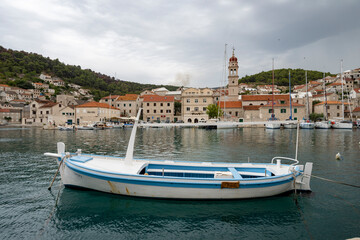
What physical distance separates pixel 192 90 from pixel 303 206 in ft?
220

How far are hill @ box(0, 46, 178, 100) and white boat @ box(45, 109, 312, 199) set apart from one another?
386 feet

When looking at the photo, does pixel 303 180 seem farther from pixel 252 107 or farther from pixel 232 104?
pixel 232 104

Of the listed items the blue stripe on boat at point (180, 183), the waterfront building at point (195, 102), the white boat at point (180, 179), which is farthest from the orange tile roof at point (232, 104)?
the blue stripe on boat at point (180, 183)

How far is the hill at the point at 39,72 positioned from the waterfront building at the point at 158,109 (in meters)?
55.9

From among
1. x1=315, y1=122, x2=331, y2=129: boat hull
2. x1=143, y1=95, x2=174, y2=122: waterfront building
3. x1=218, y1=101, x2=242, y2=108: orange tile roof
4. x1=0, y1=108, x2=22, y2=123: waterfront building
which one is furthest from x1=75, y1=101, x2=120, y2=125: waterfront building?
x1=315, y1=122, x2=331, y2=129: boat hull

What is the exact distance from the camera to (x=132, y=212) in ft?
26.9

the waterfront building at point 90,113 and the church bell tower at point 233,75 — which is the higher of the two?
the church bell tower at point 233,75

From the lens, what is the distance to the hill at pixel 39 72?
410 feet

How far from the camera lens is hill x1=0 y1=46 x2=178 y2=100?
125094mm

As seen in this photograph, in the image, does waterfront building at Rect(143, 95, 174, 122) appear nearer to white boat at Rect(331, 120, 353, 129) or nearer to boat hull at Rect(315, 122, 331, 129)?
boat hull at Rect(315, 122, 331, 129)

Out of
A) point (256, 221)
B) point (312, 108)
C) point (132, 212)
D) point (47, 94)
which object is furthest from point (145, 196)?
point (47, 94)

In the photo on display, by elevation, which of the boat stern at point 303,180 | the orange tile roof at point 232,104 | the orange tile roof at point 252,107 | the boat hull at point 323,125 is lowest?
the boat stern at point 303,180

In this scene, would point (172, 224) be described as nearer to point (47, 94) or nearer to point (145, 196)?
point (145, 196)

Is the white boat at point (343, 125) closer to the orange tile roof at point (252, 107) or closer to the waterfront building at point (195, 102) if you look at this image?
the orange tile roof at point (252, 107)
